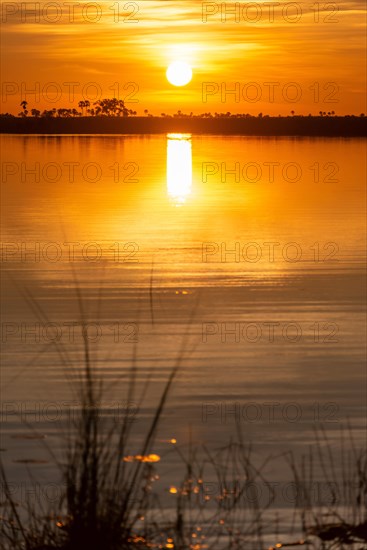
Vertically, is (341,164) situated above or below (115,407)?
above

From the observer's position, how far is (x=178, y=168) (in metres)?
44.0

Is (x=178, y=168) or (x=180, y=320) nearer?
(x=180, y=320)

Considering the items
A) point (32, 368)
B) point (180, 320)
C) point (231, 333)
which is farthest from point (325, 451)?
point (180, 320)

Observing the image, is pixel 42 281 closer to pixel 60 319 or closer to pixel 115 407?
pixel 60 319

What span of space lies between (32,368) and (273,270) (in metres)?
6.25

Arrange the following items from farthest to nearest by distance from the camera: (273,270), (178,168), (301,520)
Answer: (178,168) → (273,270) → (301,520)

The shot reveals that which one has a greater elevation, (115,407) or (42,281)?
(42,281)

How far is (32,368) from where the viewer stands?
8.62 meters

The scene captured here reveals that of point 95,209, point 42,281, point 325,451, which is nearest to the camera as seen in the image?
point 325,451

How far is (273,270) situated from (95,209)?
9.96 meters

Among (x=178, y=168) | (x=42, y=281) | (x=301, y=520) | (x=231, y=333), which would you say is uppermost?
(x=178, y=168)

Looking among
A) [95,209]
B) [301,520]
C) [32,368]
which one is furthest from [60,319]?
[95,209]

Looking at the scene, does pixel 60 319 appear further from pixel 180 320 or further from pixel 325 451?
pixel 325 451

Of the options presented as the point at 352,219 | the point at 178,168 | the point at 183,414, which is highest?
the point at 178,168
